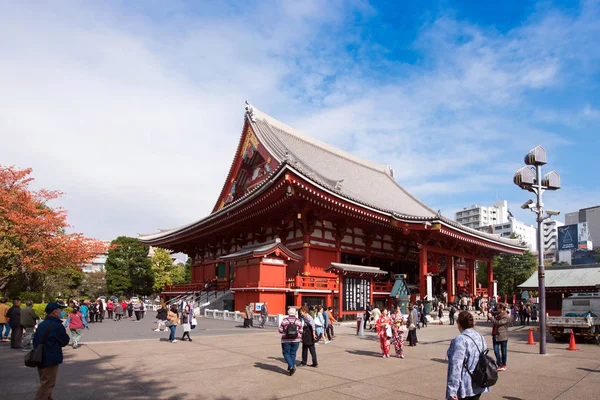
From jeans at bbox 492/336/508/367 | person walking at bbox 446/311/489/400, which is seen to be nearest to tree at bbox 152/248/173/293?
jeans at bbox 492/336/508/367

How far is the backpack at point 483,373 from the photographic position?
4.95 metres

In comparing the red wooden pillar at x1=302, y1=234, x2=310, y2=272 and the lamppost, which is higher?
the lamppost

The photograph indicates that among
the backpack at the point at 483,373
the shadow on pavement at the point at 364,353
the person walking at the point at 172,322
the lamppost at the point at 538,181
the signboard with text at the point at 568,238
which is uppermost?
the signboard with text at the point at 568,238

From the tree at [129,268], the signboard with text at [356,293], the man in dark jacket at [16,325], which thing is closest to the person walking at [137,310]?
the signboard with text at [356,293]

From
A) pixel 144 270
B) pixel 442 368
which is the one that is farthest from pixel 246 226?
pixel 144 270

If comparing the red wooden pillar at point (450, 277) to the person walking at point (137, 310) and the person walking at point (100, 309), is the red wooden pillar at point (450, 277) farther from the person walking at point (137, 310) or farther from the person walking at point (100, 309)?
the person walking at point (100, 309)

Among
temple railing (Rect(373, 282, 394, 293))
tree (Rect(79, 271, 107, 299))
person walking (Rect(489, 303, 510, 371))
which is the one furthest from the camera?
tree (Rect(79, 271, 107, 299))

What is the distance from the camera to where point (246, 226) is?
106 ft

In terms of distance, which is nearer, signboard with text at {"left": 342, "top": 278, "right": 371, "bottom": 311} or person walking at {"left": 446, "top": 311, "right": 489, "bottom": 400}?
person walking at {"left": 446, "top": 311, "right": 489, "bottom": 400}

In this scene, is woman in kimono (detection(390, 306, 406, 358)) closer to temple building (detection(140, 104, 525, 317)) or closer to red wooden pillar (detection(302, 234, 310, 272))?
temple building (detection(140, 104, 525, 317))

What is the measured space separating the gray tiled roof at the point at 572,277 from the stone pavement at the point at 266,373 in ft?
25.9

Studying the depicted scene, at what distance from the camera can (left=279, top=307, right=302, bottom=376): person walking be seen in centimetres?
1011

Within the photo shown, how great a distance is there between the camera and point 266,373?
10.3 m

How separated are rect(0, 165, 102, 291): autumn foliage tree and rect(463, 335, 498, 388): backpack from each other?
111 ft
